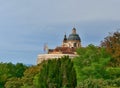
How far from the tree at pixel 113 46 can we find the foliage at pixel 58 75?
7.98 metres

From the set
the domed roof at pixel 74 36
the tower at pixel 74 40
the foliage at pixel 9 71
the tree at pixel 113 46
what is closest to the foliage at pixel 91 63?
the tree at pixel 113 46

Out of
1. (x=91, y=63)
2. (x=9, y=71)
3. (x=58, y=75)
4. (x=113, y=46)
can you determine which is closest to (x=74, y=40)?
(x=9, y=71)

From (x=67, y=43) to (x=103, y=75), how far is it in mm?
93320

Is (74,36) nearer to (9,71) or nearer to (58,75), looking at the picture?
(9,71)

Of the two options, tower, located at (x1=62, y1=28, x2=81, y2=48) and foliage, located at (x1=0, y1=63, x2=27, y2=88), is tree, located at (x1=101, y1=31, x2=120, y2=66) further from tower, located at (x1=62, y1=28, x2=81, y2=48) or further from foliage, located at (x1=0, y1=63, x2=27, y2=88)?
tower, located at (x1=62, y1=28, x2=81, y2=48)

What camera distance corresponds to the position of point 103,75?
144 ft

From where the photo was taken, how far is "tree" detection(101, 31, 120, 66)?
162 feet

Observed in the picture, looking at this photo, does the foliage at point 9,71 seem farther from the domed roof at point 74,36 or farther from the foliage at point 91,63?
the domed roof at point 74,36

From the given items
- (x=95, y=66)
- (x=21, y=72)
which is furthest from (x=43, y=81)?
(x=21, y=72)

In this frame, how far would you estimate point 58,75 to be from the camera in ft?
140

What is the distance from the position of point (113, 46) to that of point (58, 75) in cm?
1166

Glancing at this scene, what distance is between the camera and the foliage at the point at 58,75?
41250mm

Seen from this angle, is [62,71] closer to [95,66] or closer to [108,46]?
[95,66]

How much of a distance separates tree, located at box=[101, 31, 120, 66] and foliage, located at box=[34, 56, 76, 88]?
26.2 feet
